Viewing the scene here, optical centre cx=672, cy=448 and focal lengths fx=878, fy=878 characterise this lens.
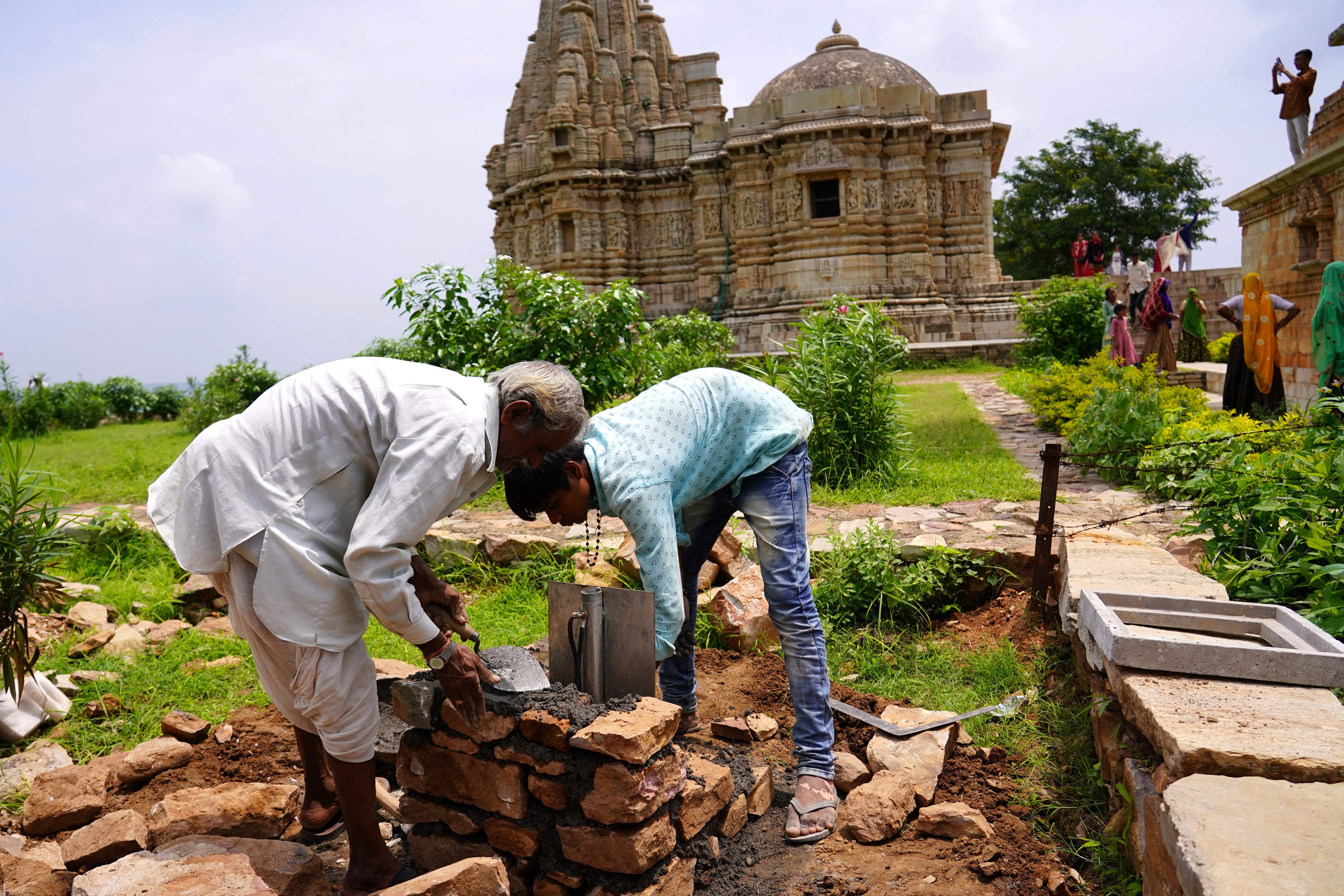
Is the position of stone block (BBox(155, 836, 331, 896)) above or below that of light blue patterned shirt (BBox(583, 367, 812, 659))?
below

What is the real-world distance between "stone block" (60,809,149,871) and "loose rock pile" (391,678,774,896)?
76cm

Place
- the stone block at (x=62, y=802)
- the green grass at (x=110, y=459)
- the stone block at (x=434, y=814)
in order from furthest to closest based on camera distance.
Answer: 1. the green grass at (x=110, y=459)
2. the stone block at (x=62, y=802)
3. the stone block at (x=434, y=814)

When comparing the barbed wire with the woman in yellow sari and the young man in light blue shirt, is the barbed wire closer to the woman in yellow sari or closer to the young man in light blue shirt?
the young man in light blue shirt

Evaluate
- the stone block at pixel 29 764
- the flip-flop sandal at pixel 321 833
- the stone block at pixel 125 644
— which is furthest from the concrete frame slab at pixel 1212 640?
the stone block at pixel 125 644

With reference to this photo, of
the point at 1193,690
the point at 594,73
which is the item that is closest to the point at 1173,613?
the point at 1193,690

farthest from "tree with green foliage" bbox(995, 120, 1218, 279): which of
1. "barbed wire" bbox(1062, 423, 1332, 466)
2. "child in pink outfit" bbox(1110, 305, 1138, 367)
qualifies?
"barbed wire" bbox(1062, 423, 1332, 466)

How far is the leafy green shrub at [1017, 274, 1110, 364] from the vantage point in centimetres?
1352

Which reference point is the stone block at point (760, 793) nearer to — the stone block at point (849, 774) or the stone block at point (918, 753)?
the stone block at point (849, 774)

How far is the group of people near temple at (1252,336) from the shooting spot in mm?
7328

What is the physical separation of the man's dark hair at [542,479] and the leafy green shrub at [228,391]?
48.0 feet

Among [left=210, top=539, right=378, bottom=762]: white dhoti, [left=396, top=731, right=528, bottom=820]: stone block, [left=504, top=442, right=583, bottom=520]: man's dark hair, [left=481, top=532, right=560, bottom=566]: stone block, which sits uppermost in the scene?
[left=504, top=442, right=583, bottom=520]: man's dark hair

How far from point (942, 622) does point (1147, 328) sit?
9898 mm

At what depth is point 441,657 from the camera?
89.1 inches

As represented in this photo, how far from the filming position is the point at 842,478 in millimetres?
6910
